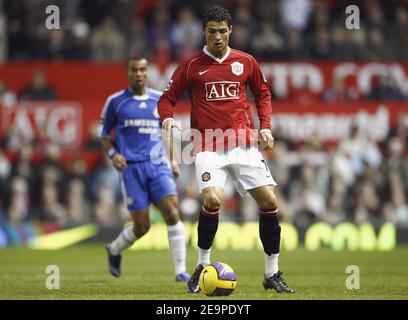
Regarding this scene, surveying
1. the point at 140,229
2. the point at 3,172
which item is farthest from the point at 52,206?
the point at 140,229

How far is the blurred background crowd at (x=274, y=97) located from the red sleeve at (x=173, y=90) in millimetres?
10299

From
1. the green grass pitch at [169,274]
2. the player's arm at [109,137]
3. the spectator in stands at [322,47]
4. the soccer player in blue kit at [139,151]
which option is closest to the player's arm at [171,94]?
the green grass pitch at [169,274]

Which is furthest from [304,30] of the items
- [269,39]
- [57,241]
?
[57,241]

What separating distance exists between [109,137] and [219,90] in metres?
3.09

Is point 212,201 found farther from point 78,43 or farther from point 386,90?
point 78,43

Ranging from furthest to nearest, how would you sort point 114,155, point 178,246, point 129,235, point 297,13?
A: 1. point 297,13
2. point 129,235
3. point 114,155
4. point 178,246

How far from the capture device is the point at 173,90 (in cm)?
1123

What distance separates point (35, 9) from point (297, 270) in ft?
40.6

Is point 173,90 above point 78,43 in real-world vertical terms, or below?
below

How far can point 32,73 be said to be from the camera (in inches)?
926

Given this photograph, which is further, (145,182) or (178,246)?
(145,182)

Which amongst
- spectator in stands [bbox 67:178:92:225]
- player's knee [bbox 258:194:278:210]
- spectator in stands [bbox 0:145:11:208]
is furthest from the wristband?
spectator in stands [bbox 0:145:11:208]

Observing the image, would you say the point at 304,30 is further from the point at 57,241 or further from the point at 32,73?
the point at 57,241

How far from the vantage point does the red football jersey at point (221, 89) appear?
11.0 meters
